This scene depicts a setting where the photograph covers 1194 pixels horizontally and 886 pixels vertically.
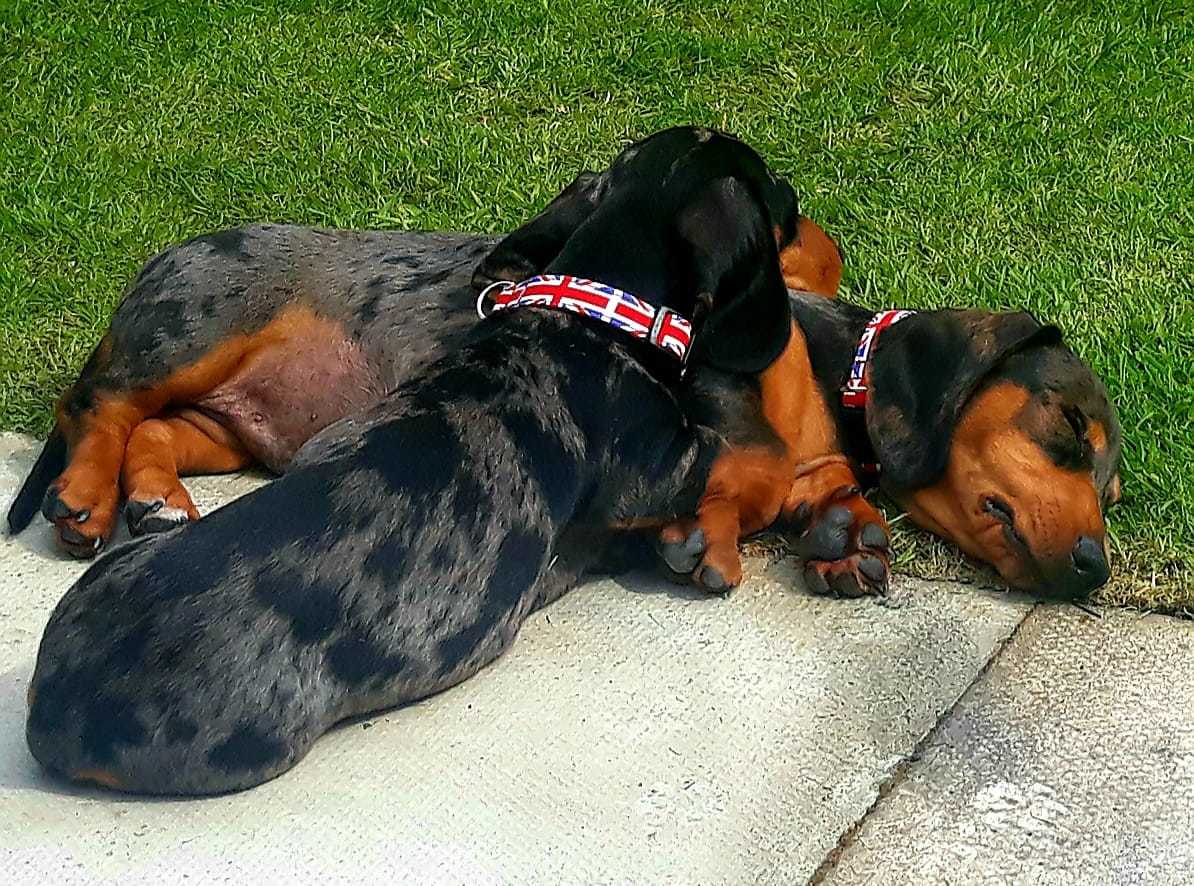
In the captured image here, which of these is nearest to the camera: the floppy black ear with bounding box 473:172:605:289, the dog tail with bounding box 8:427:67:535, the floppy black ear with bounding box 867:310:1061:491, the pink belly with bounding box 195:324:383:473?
the floppy black ear with bounding box 867:310:1061:491

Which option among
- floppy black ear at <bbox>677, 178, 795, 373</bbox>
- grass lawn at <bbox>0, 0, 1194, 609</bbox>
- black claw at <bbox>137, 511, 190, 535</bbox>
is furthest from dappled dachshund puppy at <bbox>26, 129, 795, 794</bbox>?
grass lawn at <bbox>0, 0, 1194, 609</bbox>

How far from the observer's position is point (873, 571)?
4.10 metres

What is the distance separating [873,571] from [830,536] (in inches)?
6.0

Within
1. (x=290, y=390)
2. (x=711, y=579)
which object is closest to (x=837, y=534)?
(x=711, y=579)

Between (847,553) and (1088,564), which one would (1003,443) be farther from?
(847,553)

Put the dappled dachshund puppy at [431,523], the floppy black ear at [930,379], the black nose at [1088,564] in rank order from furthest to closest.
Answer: the floppy black ear at [930,379] < the black nose at [1088,564] < the dappled dachshund puppy at [431,523]

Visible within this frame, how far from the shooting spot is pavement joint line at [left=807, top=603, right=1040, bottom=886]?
3221mm

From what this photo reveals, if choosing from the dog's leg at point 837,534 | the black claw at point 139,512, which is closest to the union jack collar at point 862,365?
the dog's leg at point 837,534

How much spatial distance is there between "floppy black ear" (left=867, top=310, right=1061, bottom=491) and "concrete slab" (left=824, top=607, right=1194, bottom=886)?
554 mm

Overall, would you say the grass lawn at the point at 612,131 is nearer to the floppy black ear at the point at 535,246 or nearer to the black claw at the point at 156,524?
the black claw at the point at 156,524

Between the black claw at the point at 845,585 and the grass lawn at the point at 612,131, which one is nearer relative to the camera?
the black claw at the point at 845,585

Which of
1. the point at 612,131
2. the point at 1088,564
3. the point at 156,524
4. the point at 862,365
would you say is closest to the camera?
the point at 1088,564

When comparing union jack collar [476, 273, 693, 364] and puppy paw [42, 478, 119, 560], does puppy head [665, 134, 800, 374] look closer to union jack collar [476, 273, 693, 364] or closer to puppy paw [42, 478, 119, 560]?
union jack collar [476, 273, 693, 364]

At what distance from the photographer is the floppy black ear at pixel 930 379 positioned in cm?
420
